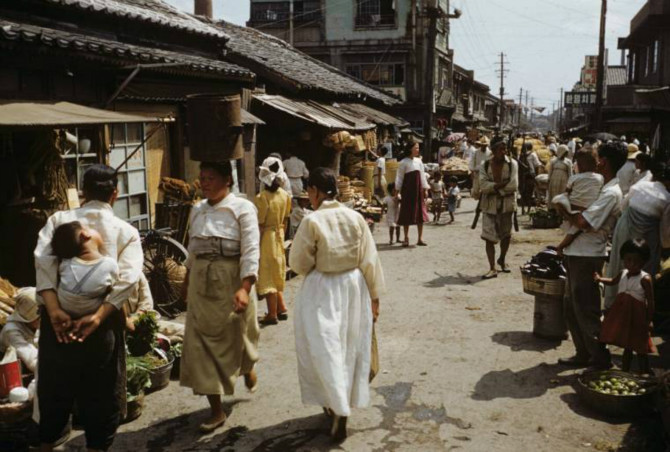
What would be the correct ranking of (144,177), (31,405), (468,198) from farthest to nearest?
(468,198), (144,177), (31,405)

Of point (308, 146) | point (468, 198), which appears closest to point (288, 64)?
point (308, 146)

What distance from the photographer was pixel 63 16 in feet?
31.8

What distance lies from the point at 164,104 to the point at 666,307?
838 cm

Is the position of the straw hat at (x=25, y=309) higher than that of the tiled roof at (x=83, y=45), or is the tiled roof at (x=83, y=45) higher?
the tiled roof at (x=83, y=45)

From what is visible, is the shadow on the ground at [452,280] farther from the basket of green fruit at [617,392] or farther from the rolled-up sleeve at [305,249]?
the rolled-up sleeve at [305,249]

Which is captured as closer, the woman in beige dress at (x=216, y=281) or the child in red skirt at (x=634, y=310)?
the woman in beige dress at (x=216, y=281)

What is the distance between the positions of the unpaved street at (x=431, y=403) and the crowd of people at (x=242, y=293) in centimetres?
25

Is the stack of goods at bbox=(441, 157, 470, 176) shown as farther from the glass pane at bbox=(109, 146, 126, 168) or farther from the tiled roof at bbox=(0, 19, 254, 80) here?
the glass pane at bbox=(109, 146, 126, 168)

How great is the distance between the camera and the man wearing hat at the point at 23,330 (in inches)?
211

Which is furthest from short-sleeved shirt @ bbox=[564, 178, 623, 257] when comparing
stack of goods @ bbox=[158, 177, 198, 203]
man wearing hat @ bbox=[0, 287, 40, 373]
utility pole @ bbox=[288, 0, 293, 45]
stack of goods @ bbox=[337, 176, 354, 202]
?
utility pole @ bbox=[288, 0, 293, 45]

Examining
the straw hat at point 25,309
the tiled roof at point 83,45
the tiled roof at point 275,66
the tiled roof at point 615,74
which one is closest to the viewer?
the straw hat at point 25,309

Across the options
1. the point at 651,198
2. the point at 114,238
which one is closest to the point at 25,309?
the point at 114,238

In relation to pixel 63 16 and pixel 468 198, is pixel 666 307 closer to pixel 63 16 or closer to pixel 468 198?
pixel 63 16

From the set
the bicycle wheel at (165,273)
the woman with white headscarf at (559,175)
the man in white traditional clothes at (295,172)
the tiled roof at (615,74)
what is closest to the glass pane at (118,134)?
the bicycle wheel at (165,273)
